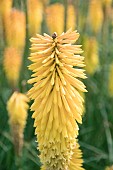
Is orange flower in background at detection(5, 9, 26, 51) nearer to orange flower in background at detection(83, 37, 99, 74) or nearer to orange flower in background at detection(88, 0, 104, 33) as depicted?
orange flower in background at detection(83, 37, 99, 74)

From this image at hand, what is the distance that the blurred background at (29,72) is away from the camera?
386cm

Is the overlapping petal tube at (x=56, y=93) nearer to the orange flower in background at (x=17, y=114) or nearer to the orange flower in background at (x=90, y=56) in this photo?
the orange flower in background at (x=17, y=114)

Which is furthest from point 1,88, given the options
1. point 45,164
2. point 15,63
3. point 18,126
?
point 45,164

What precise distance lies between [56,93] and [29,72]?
265 cm

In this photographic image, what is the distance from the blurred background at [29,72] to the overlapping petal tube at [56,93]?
150 cm

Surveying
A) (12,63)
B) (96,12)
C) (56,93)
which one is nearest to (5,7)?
(12,63)

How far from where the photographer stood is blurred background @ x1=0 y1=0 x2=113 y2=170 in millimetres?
3855

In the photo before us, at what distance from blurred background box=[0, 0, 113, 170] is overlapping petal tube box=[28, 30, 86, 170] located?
150cm

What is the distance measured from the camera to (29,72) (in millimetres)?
4672

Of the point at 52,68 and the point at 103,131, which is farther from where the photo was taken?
the point at 103,131

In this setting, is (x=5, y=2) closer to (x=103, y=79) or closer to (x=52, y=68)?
(x=103, y=79)

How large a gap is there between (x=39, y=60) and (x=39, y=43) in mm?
96

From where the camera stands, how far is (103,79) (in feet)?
16.1

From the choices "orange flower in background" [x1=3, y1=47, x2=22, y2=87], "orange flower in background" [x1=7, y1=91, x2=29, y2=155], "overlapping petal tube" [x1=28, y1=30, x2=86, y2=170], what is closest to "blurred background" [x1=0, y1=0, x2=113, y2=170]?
"orange flower in background" [x1=3, y1=47, x2=22, y2=87]
